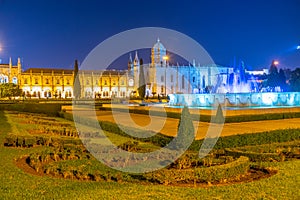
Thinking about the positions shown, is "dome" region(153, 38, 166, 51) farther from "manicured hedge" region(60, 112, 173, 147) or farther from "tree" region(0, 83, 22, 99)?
"manicured hedge" region(60, 112, 173, 147)

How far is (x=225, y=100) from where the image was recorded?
66.0ft

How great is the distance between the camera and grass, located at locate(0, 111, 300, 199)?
5.18 m

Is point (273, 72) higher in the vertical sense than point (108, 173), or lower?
higher

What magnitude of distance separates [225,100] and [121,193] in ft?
51.2

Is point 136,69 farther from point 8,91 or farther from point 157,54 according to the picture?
point 8,91

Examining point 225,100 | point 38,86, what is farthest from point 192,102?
point 38,86

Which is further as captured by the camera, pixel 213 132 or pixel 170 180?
pixel 213 132

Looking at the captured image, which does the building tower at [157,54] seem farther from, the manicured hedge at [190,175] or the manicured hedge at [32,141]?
the manicured hedge at [190,175]

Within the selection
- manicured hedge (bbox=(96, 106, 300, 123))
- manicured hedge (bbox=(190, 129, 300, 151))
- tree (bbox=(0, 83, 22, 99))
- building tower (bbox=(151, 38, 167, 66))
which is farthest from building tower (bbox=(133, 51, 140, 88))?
manicured hedge (bbox=(190, 129, 300, 151))

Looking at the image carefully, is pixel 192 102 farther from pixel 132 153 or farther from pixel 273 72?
pixel 132 153

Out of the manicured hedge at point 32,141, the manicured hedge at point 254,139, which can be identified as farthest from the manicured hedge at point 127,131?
the manicured hedge at point 32,141

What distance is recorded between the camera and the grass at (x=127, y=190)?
518cm

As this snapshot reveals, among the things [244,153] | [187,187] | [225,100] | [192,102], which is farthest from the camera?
[192,102]

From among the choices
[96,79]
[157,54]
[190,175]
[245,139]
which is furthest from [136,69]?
[190,175]
